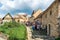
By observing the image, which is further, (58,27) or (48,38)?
(48,38)

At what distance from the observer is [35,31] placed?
115 ft

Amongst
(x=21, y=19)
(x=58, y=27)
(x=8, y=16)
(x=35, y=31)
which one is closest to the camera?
(x=58, y=27)

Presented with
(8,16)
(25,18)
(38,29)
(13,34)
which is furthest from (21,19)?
(13,34)

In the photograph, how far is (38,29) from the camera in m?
36.4

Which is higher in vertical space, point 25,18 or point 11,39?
point 25,18

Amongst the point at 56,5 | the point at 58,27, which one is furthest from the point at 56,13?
the point at 58,27

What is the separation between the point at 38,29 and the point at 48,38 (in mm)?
8246

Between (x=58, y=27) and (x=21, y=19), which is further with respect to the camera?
(x=21, y=19)

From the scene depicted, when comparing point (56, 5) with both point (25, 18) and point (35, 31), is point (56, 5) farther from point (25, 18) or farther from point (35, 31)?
point (25, 18)

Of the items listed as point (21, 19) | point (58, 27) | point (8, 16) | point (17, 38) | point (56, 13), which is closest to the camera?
point (17, 38)

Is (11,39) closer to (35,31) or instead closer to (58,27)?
(58,27)

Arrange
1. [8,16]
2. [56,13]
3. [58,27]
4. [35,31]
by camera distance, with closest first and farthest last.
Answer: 1. [58,27]
2. [56,13]
3. [35,31]
4. [8,16]

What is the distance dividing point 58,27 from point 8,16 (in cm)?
3738

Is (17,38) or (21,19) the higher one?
(21,19)
